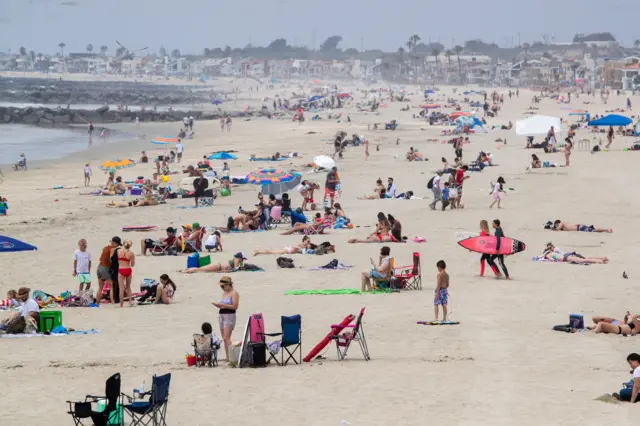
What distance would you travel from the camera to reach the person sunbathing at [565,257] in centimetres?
1802

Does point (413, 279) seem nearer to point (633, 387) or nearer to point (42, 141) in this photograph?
point (633, 387)

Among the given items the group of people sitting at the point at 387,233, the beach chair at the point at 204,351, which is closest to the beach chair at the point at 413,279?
the group of people sitting at the point at 387,233

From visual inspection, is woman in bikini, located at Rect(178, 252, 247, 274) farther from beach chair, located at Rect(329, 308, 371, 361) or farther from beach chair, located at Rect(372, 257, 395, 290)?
beach chair, located at Rect(329, 308, 371, 361)

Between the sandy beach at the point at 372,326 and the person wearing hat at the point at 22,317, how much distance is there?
490mm

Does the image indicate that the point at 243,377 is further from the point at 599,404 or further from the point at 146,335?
the point at 599,404

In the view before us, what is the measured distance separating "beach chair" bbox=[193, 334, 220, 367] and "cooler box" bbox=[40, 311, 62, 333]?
8.45ft

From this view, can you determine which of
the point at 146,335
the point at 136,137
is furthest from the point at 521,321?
the point at 136,137

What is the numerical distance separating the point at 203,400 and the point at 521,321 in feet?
17.0

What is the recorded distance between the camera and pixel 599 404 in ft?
32.1

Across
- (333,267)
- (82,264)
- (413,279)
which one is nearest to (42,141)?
(333,267)

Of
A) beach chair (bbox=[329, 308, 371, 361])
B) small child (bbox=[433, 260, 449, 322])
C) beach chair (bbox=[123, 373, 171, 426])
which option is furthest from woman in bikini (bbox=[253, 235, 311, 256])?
beach chair (bbox=[123, 373, 171, 426])

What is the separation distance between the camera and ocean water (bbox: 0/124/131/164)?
1936 inches

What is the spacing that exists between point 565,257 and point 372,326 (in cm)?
610

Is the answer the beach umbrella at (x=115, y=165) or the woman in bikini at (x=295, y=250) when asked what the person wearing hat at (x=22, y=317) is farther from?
the beach umbrella at (x=115, y=165)
